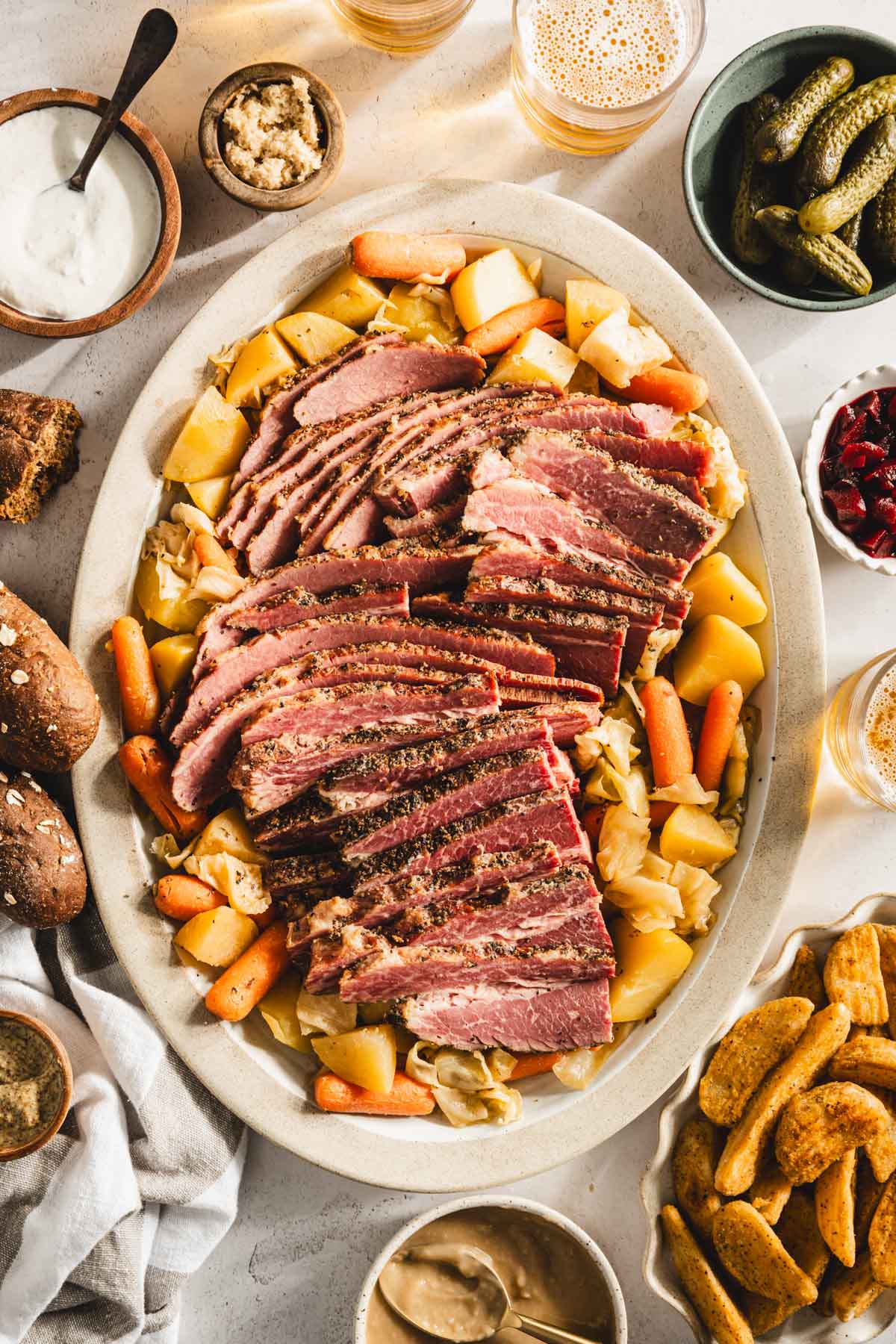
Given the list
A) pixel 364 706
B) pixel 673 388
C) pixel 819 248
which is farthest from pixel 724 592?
pixel 364 706

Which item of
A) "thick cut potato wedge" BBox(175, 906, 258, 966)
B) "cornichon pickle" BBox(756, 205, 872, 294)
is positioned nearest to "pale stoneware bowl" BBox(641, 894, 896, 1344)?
"thick cut potato wedge" BBox(175, 906, 258, 966)

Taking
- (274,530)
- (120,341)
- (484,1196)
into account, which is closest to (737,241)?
(274,530)

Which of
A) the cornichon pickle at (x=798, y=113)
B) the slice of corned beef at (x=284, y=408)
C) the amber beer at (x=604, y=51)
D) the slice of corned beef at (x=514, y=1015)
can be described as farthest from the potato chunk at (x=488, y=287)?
the slice of corned beef at (x=514, y=1015)

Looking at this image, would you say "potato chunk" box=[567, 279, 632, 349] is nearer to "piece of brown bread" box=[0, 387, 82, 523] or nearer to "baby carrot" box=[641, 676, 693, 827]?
"baby carrot" box=[641, 676, 693, 827]

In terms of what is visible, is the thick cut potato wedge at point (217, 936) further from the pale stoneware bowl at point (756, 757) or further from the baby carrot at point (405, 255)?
the baby carrot at point (405, 255)

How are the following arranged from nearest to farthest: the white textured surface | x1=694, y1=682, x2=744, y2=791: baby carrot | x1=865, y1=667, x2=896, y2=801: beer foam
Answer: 1. x1=694, y1=682, x2=744, y2=791: baby carrot
2. x1=865, y1=667, x2=896, y2=801: beer foam
3. the white textured surface

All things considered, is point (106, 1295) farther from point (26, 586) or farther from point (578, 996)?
point (26, 586)
